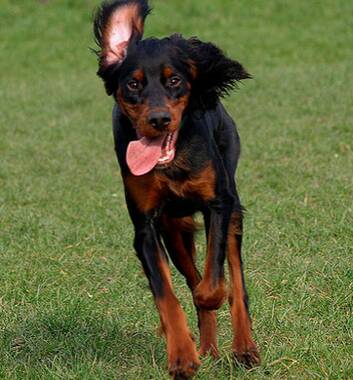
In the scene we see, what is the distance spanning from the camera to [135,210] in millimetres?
4152

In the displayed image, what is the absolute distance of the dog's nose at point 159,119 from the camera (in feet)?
12.8

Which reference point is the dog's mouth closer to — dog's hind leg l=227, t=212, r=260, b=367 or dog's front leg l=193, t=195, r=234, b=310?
dog's front leg l=193, t=195, r=234, b=310

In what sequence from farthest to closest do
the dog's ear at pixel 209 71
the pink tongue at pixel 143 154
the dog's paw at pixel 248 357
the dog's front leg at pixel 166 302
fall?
the dog's ear at pixel 209 71 → the dog's paw at pixel 248 357 → the pink tongue at pixel 143 154 → the dog's front leg at pixel 166 302

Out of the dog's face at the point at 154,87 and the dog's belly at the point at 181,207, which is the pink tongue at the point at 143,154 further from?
the dog's belly at the point at 181,207

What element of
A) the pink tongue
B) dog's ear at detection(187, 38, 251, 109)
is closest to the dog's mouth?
the pink tongue

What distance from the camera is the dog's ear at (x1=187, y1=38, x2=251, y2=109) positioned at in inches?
171

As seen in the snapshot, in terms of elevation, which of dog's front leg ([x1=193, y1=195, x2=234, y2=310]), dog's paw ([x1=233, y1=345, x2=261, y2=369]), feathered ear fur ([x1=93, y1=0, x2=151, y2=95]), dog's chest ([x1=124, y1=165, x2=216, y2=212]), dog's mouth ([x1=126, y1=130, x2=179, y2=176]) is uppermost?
feathered ear fur ([x1=93, y1=0, x2=151, y2=95])

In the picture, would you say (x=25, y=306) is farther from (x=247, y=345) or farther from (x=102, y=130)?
(x=102, y=130)

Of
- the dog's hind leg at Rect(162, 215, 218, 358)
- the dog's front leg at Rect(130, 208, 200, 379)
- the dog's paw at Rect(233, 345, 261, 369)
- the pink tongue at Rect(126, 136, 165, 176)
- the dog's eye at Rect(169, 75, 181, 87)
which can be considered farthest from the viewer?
the dog's hind leg at Rect(162, 215, 218, 358)

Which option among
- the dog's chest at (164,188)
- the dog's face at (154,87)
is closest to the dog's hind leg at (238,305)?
the dog's chest at (164,188)

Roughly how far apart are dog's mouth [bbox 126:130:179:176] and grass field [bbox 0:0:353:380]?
85 cm

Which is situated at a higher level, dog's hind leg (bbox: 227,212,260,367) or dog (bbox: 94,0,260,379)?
dog (bbox: 94,0,260,379)

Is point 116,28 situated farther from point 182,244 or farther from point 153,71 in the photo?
point 182,244

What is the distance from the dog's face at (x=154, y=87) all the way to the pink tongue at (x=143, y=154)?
0.05 meters
